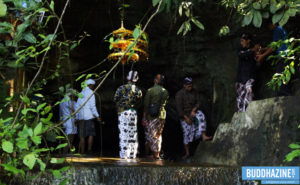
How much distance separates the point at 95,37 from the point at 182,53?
323cm

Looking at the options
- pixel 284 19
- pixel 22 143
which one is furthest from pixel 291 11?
pixel 22 143

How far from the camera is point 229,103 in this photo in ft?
35.3

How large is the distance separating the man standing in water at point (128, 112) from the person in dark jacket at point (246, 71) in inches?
91.6

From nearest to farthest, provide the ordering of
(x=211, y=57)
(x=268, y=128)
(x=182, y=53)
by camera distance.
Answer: (x=268, y=128), (x=211, y=57), (x=182, y=53)

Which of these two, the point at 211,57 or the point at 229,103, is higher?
the point at 211,57

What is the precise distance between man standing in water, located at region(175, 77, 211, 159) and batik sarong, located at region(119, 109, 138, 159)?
144cm

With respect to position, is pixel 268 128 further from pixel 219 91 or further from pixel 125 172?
pixel 219 91

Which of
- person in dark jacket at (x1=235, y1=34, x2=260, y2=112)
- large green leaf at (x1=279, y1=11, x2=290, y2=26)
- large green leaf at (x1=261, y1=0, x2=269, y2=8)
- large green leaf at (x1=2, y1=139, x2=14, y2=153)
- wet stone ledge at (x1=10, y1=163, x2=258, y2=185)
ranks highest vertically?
person in dark jacket at (x1=235, y1=34, x2=260, y2=112)

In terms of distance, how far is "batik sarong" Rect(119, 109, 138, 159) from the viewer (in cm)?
805

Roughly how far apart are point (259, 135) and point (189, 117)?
2.63m

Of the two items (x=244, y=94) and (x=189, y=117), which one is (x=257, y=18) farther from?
(x=189, y=117)

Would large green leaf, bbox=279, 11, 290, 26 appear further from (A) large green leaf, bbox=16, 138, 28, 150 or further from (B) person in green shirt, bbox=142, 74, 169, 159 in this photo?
→ (B) person in green shirt, bbox=142, 74, 169, 159

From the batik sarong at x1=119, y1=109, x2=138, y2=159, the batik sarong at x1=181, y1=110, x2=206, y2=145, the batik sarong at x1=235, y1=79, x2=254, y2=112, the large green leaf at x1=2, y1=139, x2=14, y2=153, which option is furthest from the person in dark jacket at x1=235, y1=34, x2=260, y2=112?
the large green leaf at x1=2, y1=139, x2=14, y2=153

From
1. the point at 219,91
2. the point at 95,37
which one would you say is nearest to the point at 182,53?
the point at 219,91
